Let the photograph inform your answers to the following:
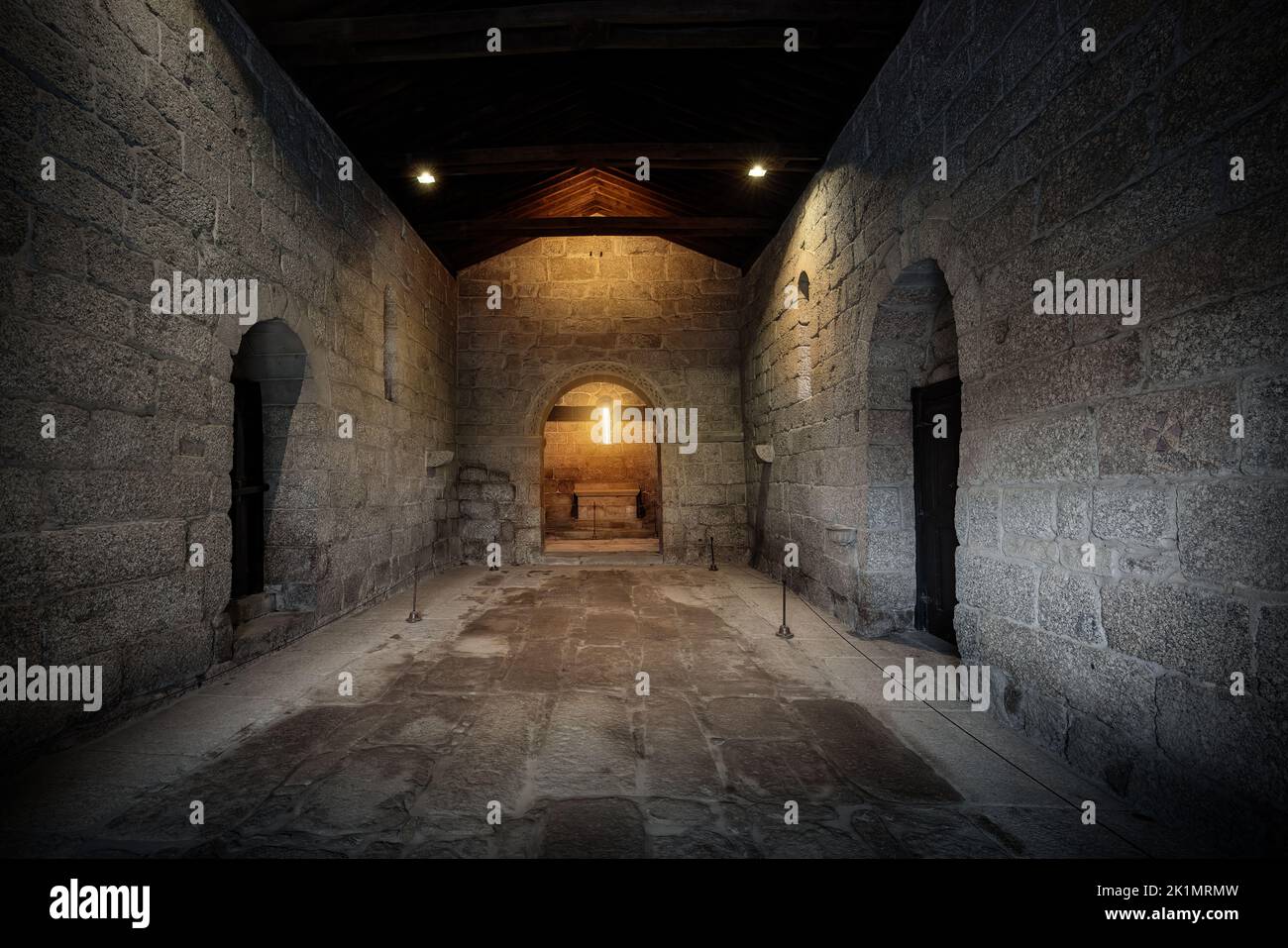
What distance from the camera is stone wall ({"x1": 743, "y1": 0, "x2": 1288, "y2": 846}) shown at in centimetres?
149

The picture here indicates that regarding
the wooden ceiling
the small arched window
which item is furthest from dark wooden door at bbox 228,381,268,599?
the wooden ceiling

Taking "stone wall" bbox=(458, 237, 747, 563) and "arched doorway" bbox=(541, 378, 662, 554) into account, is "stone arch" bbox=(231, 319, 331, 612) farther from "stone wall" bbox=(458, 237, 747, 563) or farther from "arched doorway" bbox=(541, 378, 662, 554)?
"arched doorway" bbox=(541, 378, 662, 554)

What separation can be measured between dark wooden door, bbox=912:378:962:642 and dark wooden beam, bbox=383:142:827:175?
2.33 metres

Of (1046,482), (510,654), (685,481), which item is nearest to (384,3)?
(510,654)

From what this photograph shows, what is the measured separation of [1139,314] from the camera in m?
1.79

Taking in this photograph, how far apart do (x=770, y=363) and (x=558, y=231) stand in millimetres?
2782

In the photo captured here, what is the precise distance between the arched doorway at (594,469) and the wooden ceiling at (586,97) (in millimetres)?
5877

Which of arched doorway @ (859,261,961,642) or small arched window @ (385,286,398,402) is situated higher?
small arched window @ (385,286,398,402)

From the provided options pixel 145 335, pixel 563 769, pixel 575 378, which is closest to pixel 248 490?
pixel 145 335

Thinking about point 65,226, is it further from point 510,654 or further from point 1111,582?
point 1111,582

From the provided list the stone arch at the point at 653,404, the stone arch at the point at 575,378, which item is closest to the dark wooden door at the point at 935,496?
the stone arch at the point at 653,404

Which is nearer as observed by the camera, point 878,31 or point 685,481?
point 878,31

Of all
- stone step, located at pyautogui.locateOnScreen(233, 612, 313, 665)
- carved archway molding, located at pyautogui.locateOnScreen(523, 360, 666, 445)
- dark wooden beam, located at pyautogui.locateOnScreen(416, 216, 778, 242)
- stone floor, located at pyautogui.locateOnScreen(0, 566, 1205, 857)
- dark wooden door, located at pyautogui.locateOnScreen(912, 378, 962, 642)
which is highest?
dark wooden beam, located at pyautogui.locateOnScreen(416, 216, 778, 242)

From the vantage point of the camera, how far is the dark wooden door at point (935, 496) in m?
3.55
